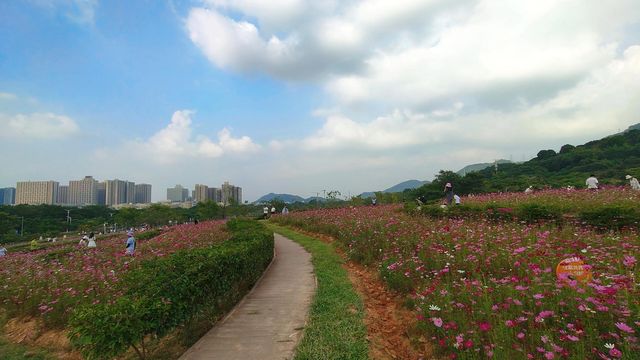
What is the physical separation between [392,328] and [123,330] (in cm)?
369

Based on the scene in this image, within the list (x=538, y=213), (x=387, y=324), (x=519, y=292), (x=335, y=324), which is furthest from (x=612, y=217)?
(x=335, y=324)

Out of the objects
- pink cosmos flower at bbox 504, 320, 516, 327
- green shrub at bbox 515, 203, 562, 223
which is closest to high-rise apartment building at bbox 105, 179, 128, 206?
green shrub at bbox 515, 203, 562, 223

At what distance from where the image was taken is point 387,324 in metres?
5.73

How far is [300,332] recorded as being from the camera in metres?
5.52

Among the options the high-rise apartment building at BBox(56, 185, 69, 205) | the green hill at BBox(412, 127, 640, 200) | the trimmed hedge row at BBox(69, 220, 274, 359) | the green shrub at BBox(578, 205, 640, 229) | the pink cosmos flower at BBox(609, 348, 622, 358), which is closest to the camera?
the pink cosmos flower at BBox(609, 348, 622, 358)

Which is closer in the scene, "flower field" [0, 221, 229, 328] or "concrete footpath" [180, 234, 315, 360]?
"concrete footpath" [180, 234, 315, 360]

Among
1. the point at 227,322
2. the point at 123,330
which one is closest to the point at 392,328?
the point at 227,322

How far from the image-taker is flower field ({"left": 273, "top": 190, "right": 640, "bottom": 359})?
344 centimetres

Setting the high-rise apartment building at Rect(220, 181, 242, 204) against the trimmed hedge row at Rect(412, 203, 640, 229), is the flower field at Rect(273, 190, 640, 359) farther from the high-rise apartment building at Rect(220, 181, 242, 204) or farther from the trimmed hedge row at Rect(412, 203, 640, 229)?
the high-rise apartment building at Rect(220, 181, 242, 204)

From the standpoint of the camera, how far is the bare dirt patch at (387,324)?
470cm

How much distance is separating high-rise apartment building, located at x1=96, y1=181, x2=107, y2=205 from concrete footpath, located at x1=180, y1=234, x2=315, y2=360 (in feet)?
668

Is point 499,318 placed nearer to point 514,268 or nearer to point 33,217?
point 514,268

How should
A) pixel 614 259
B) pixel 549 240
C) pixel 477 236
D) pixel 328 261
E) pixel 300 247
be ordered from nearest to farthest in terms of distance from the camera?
pixel 614 259, pixel 549 240, pixel 477 236, pixel 328 261, pixel 300 247

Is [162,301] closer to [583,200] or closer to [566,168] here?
[583,200]
